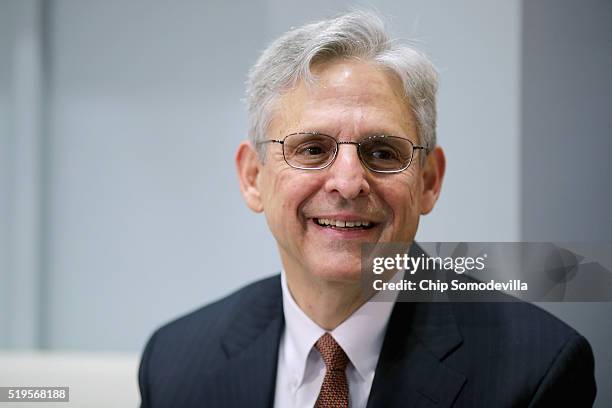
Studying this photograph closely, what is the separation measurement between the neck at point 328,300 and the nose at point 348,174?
0.20m

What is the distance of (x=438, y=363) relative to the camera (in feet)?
3.71

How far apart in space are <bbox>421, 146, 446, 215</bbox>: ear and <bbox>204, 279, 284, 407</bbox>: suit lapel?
36 centimetres

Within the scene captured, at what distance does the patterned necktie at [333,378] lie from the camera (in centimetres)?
114

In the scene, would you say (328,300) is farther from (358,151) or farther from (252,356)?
(358,151)

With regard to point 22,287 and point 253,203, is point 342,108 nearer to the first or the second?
point 253,203

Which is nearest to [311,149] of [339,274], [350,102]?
[350,102]

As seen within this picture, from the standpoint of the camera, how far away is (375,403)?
1119 mm


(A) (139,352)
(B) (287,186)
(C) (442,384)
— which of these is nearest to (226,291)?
(A) (139,352)

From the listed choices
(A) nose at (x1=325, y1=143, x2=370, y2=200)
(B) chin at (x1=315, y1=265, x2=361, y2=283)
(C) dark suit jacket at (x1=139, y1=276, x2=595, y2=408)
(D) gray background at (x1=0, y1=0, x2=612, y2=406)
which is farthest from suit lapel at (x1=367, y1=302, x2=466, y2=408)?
(D) gray background at (x1=0, y1=0, x2=612, y2=406)

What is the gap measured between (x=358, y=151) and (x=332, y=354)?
383 mm

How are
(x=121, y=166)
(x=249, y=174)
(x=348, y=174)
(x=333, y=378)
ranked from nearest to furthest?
(x=348, y=174), (x=333, y=378), (x=249, y=174), (x=121, y=166)

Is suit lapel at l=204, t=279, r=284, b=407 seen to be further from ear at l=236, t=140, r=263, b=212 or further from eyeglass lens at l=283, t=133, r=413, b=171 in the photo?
eyeglass lens at l=283, t=133, r=413, b=171

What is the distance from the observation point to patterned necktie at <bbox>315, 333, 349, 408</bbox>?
1.14 meters

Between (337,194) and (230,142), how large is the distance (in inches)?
21.0
